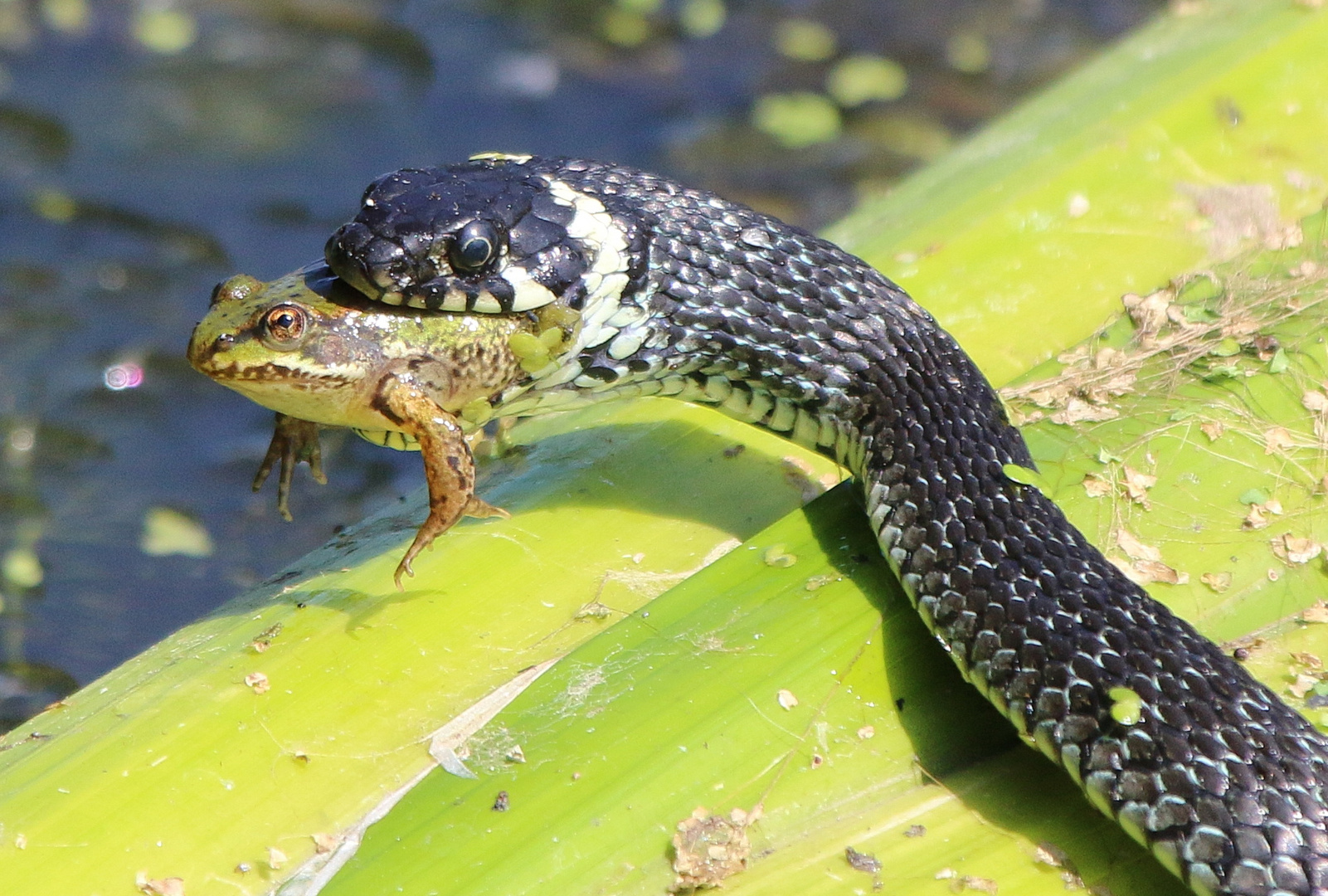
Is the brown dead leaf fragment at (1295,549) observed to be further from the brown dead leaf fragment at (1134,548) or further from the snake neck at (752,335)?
the snake neck at (752,335)

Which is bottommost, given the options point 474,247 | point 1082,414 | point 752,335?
point 1082,414

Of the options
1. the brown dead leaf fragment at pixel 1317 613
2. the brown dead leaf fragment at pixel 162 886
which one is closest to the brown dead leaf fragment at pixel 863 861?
the brown dead leaf fragment at pixel 1317 613

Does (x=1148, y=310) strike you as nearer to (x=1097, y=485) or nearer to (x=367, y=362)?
(x=1097, y=485)

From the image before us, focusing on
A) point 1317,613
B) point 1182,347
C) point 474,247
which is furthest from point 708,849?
point 1182,347

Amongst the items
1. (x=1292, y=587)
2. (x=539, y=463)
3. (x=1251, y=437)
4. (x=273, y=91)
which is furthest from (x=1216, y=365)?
(x=273, y=91)

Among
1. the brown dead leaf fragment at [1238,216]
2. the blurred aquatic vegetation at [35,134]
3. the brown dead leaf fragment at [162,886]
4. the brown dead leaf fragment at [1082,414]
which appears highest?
the brown dead leaf fragment at [1238,216]

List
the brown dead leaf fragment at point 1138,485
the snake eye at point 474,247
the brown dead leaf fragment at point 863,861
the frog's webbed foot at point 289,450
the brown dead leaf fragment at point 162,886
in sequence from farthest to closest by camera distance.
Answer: the frog's webbed foot at point 289,450
the brown dead leaf fragment at point 1138,485
the snake eye at point 474,247
the brown dead leaf fragment at point 863,861
the brown dead leaf fragment at point 162,886
